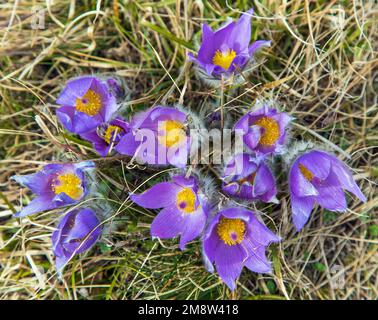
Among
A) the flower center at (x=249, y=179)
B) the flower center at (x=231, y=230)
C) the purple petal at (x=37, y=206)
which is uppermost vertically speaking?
the flower center at (x=249, y=179)

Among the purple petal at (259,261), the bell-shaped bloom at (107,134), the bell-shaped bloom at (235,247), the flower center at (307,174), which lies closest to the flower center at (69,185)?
the bell-shaped bloom at (107,134)

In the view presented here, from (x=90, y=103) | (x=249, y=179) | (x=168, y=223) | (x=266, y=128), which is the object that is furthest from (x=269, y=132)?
(x=90, y=103)

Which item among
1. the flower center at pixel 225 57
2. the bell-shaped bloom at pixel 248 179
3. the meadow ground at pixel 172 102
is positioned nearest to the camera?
the bell-shaped bloom at pixel 248 179

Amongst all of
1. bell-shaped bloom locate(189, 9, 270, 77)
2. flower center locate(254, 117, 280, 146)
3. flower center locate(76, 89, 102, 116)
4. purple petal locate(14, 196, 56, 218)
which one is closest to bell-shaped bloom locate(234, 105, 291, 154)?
flower center locate(254, 117, 280, 146)

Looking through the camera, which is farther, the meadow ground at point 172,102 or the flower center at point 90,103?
the meadow ground at point 172,102

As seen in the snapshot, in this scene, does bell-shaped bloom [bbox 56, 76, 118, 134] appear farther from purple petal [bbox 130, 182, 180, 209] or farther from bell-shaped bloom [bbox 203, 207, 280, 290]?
bell-shaped bloom [bbox 203, 207, 280, 290]

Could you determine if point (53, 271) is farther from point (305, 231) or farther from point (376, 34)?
point (376, 34)

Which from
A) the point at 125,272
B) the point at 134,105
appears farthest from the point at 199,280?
the point at 134,105

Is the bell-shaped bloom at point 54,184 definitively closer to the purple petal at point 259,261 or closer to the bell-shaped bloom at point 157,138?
the bell-shaped bloom at point 157,138
